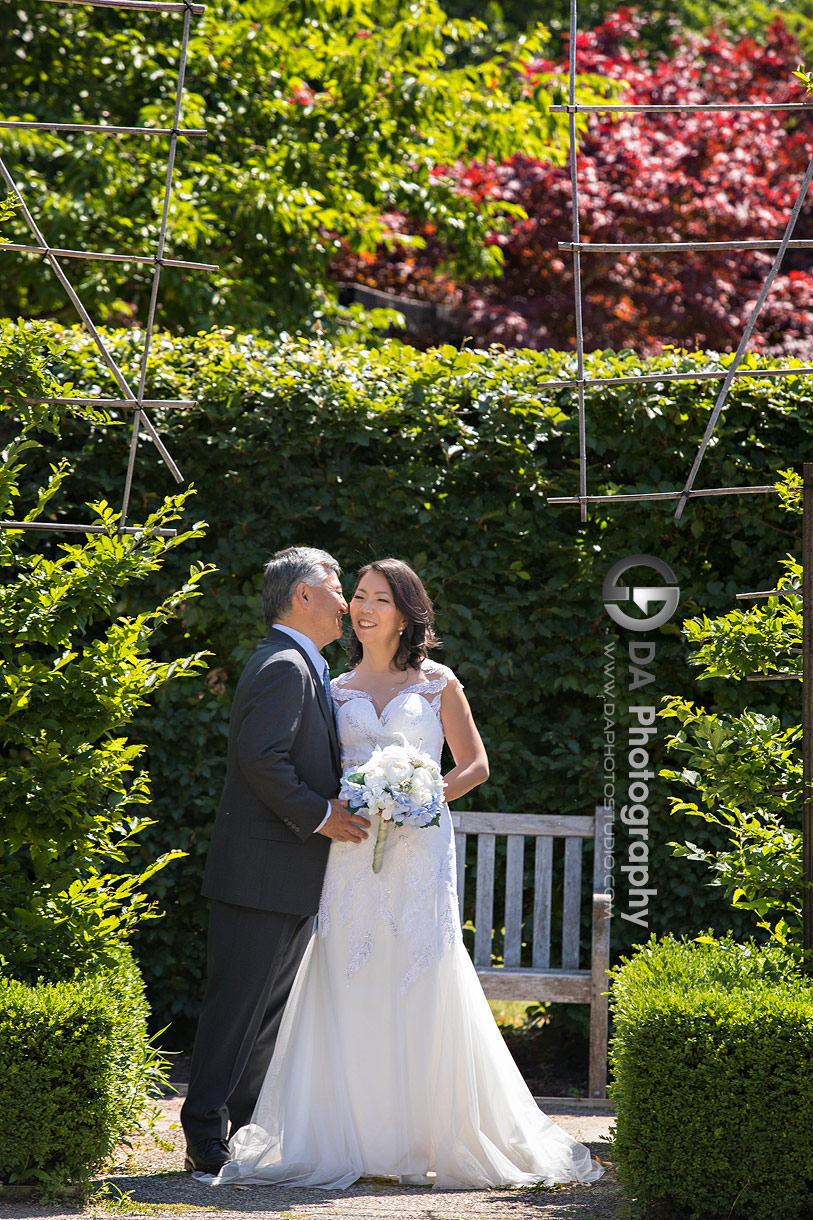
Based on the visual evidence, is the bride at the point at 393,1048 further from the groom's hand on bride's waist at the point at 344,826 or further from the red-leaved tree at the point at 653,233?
the red-leaved tree at the point at 653,233

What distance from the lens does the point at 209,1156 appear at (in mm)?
3701

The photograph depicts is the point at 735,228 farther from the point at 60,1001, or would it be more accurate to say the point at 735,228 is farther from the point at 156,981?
the point at 60,1001

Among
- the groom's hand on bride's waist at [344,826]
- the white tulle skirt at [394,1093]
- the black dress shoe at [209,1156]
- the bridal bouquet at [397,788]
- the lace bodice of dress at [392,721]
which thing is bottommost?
the black dress shoe at [209,1156]

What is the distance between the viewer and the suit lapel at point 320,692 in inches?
160

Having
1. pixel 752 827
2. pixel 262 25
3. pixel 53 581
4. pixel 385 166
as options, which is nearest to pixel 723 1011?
pixel 752 827

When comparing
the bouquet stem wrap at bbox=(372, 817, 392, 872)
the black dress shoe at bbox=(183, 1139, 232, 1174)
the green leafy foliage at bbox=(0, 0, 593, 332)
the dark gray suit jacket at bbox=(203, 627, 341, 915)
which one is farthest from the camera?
the green leafy foliage at bbox=(0, 0, 593, 332)

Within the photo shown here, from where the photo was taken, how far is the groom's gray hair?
4105 millimetres

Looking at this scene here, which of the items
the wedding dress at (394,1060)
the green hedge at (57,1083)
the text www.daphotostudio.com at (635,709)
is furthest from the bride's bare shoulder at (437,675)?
the green hedge at (57,1083)

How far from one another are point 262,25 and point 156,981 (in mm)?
6586

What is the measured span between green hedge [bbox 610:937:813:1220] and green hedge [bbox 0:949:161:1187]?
4.91 ft

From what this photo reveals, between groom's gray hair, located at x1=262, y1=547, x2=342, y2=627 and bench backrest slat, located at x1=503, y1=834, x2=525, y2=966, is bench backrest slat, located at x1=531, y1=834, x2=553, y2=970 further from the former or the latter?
groom's gray hair, located at x1=262, y1=547, x2=342, y2=627

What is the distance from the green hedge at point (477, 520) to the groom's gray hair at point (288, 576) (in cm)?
105

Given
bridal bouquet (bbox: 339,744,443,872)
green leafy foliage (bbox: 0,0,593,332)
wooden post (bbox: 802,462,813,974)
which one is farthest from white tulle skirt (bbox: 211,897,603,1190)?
green leafy foliage (bbox: 0,0,593,332)

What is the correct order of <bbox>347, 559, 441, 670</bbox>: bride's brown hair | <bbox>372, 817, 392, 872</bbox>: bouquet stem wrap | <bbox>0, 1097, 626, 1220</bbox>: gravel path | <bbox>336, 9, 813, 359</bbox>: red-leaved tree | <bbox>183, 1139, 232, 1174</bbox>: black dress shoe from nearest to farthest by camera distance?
<bbox>0, 1097, 626, 1220</bbox>: gravel path
<bbox>183, 1139, 232, 1174</bbox>: black dress shoe
<bbox>372, 817, 392, 872</bbox>: bouquet stem wrap
<bbox>347, 559, 441, 670</bbox>: bride's brown hair
<bbox>336, 9, 813, 359</bbox>: red-leaved tree
